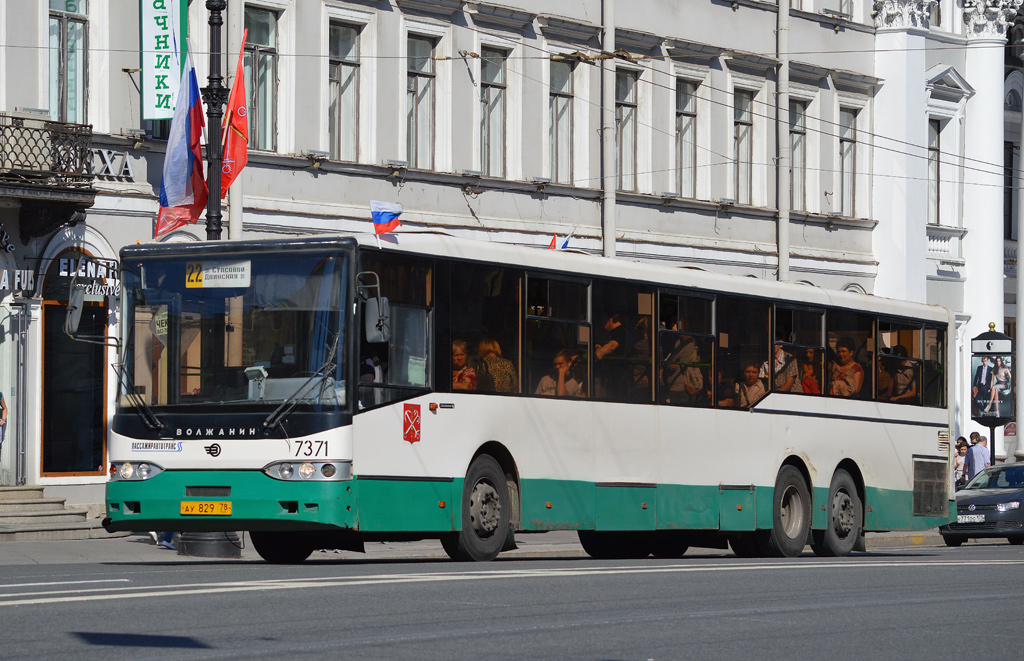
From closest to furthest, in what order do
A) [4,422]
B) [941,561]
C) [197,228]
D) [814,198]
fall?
[941,561] < [4,422] < [197,228] < [814,198]

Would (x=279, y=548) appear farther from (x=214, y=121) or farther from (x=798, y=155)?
(x=798, y=155)

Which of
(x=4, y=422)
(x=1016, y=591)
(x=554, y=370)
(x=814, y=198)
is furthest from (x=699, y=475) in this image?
(x=814, y=198)

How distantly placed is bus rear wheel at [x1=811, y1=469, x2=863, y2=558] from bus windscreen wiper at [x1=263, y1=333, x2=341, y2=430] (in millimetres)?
8717

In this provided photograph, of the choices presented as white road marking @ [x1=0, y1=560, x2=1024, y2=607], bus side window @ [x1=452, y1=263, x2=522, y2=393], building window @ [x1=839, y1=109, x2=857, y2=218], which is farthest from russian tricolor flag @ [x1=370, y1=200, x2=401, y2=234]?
building window @ [x1=839, y1=109, x2=857, y2=218]

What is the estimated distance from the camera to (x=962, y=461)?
36906mm

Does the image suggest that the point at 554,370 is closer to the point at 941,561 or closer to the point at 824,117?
the point at 941,561

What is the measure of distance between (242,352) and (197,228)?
13059 millimetres

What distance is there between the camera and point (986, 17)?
145ft

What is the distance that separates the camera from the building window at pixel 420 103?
3177 centimetres

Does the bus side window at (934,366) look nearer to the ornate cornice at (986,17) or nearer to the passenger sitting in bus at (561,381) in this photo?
the passenger sitting in bus at (561,381)

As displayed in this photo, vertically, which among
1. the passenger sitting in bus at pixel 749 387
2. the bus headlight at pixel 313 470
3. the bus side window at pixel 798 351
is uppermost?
the bus side window at pixel 798 351

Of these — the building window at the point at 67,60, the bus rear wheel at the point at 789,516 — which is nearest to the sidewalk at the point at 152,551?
the bus rear wheel at the point at 789,516

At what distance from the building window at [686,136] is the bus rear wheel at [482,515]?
2029cm

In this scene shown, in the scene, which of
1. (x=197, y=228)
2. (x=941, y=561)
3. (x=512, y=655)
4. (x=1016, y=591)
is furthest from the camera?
(x=197, y=228)
